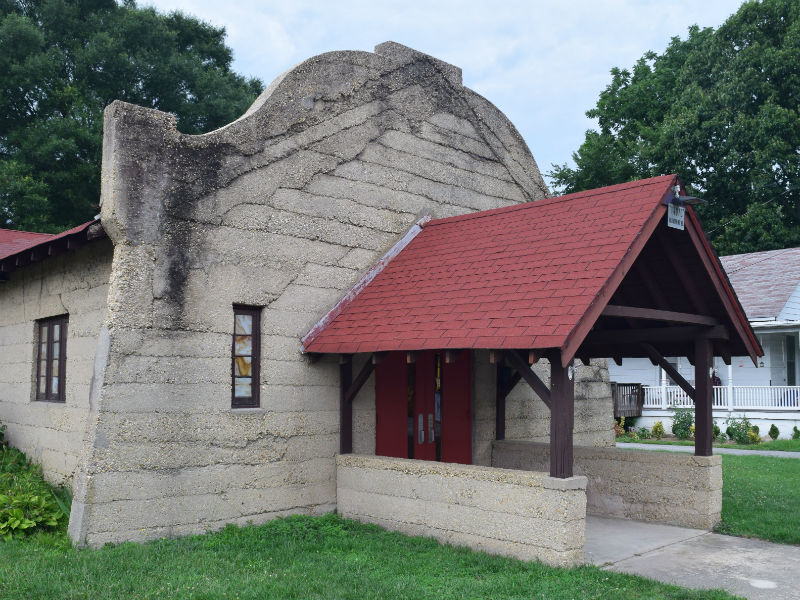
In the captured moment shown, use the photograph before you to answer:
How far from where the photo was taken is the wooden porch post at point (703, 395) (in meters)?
9.98

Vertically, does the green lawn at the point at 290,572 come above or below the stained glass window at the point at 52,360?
below

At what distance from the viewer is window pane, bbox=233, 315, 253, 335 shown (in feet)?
31.8

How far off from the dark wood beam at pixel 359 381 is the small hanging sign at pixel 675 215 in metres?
3.79

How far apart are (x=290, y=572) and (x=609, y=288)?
4088mm

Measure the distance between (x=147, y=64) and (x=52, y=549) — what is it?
24.6 metres

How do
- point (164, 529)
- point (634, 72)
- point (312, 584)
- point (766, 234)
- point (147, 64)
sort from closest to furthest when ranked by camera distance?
point (312, 584), point (164, 529), point (147, 64), point (766, 234), point (634, 72)

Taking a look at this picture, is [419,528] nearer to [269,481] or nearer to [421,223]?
[269,481]

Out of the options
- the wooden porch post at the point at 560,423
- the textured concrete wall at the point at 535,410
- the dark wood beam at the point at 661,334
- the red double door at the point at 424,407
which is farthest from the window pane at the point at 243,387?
the dark wood beam at the point at 661,334

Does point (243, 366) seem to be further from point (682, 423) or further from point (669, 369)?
point (682, 423)

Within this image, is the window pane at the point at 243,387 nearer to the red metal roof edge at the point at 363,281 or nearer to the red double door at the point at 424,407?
the red metal roof edge at the point at 363,281

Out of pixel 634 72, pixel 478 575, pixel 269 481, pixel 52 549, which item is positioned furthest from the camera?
pixel 634 72

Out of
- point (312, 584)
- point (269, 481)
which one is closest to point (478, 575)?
point (312, 584)

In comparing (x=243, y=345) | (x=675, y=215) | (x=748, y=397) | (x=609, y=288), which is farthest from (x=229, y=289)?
(x=748, y=397)

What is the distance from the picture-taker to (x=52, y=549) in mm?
7977
